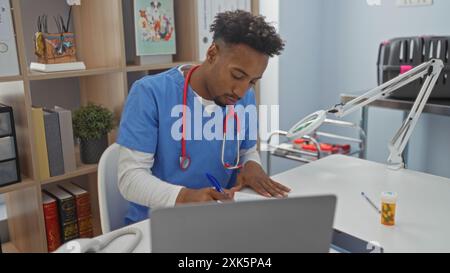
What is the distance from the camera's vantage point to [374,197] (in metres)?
1.25

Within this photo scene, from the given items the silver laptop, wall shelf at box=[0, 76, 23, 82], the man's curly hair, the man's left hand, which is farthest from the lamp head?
wall shelf at box=[0, 76, 23, 82]

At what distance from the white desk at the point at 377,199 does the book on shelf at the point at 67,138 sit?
89cm

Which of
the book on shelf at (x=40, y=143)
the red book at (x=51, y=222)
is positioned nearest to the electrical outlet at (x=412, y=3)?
the book on shelf at (x=40, y=143)

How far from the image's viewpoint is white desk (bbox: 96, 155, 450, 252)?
100 centimetres

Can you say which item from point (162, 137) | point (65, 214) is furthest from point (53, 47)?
point (162, 137)

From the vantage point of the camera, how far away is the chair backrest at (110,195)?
1.19 meters

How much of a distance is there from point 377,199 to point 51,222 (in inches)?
51.1

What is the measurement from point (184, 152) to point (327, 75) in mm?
1923

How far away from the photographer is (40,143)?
1.72 m

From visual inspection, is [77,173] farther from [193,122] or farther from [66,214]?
[193,122]
